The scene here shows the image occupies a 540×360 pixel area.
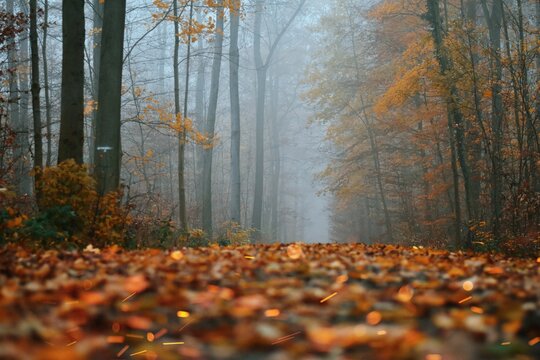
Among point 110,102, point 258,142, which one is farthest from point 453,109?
point 258,142

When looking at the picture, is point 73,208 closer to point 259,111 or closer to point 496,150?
point 496,150

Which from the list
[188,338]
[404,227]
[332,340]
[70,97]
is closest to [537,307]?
[332,340]

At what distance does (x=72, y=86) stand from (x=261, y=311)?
5.80m

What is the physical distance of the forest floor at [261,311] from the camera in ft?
7.47

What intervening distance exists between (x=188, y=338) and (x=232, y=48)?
15.6m

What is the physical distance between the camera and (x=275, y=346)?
8.09ft

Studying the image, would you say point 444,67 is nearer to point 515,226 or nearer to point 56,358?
point 515,226

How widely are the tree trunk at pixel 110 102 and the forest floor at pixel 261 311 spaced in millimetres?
4127

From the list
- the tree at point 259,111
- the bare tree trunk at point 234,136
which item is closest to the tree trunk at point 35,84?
the bare tree trunk at point 234,136

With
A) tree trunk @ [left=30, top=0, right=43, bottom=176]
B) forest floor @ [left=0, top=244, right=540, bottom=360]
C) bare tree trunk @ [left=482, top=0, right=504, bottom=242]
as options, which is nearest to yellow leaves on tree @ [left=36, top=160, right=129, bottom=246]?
tree trunk @ [left=30, top=0, right=43, bottom=176]

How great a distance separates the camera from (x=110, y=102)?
7.89m

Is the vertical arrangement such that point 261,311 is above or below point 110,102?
below

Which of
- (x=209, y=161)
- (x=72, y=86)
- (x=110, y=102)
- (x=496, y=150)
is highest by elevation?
(x=72, y=86)

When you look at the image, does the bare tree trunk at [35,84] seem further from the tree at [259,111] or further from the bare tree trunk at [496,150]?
the tree at [259,111]
